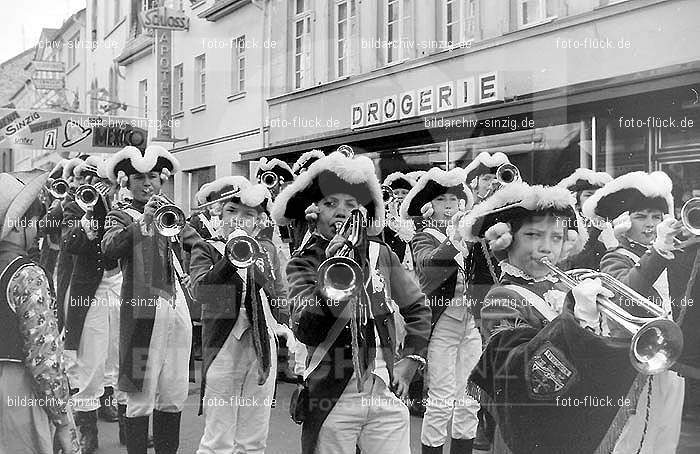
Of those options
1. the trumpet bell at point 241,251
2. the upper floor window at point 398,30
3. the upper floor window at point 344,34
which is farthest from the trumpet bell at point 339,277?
the upper floor window at point 344,34

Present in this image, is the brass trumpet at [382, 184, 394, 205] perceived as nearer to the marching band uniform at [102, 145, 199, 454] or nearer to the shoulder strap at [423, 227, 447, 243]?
the shoulder strap at [423, 227, 447, 243]

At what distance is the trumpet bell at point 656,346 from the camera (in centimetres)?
304

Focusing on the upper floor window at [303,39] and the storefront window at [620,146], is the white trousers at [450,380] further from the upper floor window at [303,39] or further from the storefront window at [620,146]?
the upper floor window at [303,39]

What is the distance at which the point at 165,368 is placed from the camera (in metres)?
5.05

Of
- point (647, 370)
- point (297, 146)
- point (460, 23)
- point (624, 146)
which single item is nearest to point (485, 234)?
point (647, 370)

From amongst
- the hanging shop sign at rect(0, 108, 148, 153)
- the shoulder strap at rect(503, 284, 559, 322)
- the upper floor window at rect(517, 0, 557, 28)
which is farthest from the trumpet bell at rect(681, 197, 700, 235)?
the upper floor window at rect(517, 0, 557, 28)

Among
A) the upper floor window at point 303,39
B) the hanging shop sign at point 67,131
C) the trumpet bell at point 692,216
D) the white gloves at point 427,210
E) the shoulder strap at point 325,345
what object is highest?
the upper floor window at point 303,39

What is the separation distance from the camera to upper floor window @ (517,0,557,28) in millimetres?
8930

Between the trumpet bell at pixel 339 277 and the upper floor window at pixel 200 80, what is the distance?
6.84 m

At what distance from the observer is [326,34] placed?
39.4 ft

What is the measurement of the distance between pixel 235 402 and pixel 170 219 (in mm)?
1133

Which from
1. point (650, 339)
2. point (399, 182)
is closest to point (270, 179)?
point (399, 182)

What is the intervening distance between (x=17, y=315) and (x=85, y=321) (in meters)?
2.75

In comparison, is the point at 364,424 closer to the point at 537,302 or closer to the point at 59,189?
the point at 537,302
